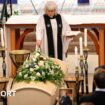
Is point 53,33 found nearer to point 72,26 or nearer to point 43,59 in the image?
point 72,26

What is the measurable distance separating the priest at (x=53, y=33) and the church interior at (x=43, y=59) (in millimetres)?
188

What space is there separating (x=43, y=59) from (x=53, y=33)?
1.55 metres

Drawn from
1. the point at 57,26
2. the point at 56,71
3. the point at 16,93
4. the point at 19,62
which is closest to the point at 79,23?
the point at 57,26

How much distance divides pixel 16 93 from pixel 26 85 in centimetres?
13

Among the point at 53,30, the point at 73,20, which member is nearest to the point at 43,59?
the point at 53,30

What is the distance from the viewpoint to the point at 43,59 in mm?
4902

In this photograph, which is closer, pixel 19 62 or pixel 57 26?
pixel 19 62

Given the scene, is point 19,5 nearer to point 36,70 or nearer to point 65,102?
point 36,70

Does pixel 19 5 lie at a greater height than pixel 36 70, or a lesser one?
greater

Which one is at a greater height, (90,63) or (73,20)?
(73,20)

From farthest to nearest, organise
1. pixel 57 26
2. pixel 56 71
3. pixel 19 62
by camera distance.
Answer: pixel 57 26
pixel 19 62
pixel 56 71

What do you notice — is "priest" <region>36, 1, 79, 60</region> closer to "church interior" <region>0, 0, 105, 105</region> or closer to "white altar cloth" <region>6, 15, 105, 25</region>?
"church interior" <region>0, 0, 105, 105</region>

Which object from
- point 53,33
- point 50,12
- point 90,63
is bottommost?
point 90,63

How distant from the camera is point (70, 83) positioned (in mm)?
4703
